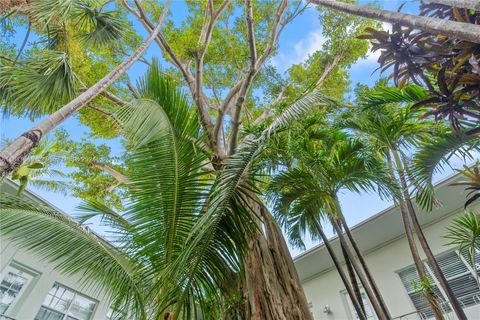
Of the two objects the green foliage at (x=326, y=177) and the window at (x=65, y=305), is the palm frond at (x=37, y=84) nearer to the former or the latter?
the green foliage at (x=326, y=177)

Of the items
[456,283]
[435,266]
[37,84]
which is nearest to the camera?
[37,84]

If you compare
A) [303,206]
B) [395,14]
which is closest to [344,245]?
[303,206]

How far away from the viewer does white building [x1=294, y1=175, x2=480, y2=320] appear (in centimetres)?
662

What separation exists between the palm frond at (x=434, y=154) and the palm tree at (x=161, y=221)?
1404 millimetres

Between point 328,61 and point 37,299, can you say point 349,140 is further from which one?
point 37,299

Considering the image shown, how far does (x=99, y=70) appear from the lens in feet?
25.6

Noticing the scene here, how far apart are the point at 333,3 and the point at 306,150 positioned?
188 cm

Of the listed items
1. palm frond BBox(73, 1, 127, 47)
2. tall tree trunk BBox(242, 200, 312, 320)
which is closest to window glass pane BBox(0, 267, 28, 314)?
palm frond BBox(73, 1, 127, 47)

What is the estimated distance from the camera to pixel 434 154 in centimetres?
291

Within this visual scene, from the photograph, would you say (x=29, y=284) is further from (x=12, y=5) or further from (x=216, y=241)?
(x=216, y=241)

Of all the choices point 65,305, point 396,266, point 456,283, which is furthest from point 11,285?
point 456,283

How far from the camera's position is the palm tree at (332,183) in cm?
371

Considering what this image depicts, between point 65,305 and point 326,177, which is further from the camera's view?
point 65,305

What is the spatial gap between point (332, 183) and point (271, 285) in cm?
183
